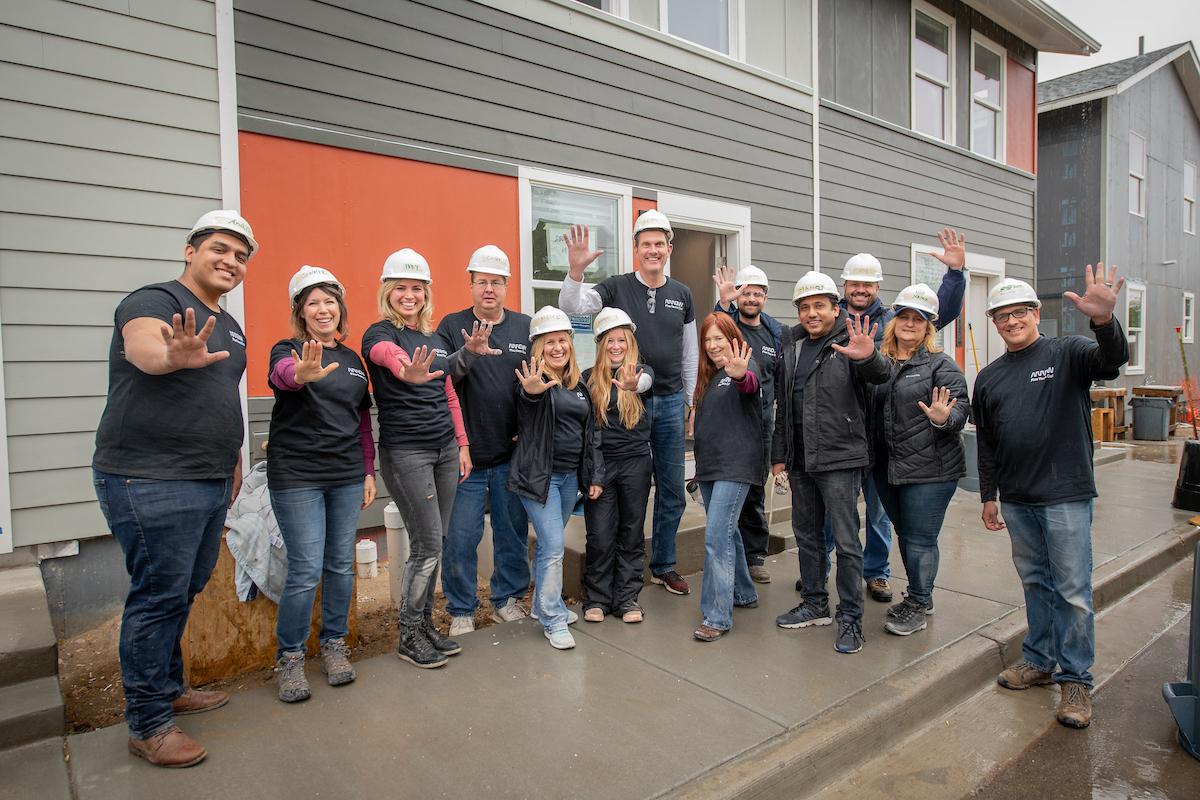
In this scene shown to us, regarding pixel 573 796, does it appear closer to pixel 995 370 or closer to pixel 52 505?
pixel 995 370

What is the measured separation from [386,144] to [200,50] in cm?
123

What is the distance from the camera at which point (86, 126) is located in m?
4.02

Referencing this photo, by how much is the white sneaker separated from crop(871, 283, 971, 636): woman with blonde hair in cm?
209

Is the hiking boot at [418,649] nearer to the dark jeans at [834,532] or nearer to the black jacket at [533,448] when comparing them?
the black jacket at [533,448]

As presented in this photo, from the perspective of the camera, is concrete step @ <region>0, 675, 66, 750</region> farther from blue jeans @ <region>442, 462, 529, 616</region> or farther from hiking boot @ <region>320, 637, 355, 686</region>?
blue jeans @ <region>442, 462, 529, 616</region>

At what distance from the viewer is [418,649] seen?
346 centimetres

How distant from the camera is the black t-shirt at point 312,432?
10.0 feet

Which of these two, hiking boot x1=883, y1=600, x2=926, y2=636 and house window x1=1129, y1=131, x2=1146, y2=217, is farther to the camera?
house window x1=1129, y1=131, x2=1146, y2=217

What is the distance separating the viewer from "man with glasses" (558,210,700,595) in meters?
4.28

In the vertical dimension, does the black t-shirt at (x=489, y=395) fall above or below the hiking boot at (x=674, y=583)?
above

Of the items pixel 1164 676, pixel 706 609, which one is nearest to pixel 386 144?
pixel 706 609

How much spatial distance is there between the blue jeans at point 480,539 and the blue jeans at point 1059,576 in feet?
8.38

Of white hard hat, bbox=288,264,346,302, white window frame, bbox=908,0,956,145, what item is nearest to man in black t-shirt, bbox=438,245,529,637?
white hard hat, bbox=288,264,346,302

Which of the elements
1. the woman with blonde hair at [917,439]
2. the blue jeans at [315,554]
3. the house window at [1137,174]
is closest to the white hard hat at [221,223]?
the blue jeans at [315,554]
